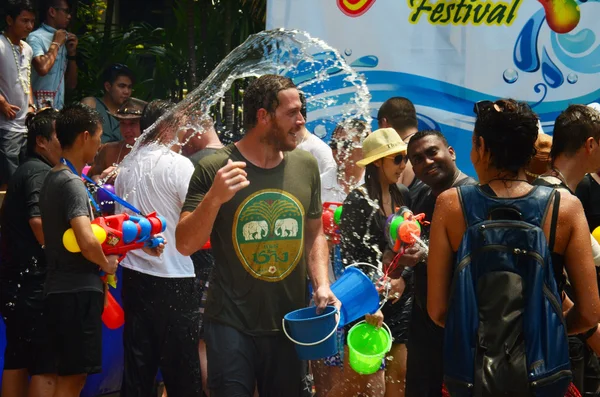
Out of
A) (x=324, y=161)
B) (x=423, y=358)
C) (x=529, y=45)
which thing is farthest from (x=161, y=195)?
(x=529, y=45)

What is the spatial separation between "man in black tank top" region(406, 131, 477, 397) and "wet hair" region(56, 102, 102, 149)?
2009 mm

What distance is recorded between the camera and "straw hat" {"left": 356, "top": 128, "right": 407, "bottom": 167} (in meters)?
6.23

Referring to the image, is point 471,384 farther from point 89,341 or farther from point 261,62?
point 261,62

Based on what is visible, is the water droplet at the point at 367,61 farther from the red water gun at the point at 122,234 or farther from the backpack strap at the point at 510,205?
the backpack strap at the point at 510,205

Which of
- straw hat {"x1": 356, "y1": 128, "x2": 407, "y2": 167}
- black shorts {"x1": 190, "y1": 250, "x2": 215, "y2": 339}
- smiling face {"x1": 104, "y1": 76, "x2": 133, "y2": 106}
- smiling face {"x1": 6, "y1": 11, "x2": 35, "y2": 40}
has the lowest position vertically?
black shorts {"x1": 190, "y1": 250, "x2": 215, "y2": 339}

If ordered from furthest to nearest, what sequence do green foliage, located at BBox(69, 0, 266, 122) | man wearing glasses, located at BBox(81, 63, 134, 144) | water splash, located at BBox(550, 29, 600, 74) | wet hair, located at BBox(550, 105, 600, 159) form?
green foliage, located at BBox(69, 0, 266, 122), man wearing glasses, located at BBox(81, 63, 134, 144), water splash, located at BBox(550, 29, 600, 74), wet hair, located at BBox(550, 105, 600, 159)

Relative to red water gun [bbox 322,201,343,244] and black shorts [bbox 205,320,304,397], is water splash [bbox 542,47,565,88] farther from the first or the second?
Result: black shorts [bbox 205,320,304,397]

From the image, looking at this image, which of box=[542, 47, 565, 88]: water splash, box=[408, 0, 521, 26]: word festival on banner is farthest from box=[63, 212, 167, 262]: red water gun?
box=[542, 47, 565, 88]: water splash

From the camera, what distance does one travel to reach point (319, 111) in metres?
8.20

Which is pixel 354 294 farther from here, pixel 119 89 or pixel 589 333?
pixel 119 89

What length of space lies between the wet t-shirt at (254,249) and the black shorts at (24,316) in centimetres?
205

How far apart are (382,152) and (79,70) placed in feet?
19.6

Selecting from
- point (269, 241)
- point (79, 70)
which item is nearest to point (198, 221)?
point (269, 241)

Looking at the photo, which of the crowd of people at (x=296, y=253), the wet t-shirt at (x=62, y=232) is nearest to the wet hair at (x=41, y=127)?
the crowd of people at (x=296, y=253)
